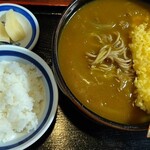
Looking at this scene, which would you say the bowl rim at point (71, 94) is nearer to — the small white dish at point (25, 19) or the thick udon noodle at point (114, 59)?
the thick udon noodle at point (114, 59)

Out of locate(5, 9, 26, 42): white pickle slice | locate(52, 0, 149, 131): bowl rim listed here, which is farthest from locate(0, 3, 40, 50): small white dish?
locate(52, 0, 149, 131): bowl rim

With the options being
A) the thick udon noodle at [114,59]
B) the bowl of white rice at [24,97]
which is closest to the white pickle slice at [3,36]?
the bowl of white rice at [24,97]

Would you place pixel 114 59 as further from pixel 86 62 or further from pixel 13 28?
pixel 13 28

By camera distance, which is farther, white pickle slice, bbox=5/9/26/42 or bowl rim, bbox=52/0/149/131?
white pickle slice, bbox=5/9/26/42

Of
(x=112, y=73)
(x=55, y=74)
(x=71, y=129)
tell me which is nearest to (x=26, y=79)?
(x=55, y=74)

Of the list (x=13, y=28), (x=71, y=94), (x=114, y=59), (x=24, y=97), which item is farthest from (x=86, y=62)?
(x=13, y=28)

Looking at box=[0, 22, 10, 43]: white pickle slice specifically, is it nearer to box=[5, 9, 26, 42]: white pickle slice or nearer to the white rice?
box=[5, 9, 26, 42]: white pickle slice

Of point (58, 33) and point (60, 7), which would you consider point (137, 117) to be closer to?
point (58, 33)
